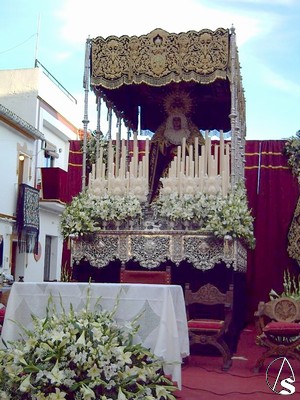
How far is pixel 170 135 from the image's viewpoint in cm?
866

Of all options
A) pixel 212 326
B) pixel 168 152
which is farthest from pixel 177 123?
pixel 212 326

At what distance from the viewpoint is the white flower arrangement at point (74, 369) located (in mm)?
3209

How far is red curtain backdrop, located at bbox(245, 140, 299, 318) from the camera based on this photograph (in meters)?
10.5

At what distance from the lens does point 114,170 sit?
27.0 ft

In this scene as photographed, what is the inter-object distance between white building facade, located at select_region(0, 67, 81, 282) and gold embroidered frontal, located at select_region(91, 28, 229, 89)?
859 cm

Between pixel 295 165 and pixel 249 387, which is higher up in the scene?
pixel 295 165

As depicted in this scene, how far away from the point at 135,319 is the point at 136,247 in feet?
10.7

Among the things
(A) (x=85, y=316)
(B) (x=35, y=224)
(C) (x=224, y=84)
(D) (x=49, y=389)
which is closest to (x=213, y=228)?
(C) (x=224, y=84)

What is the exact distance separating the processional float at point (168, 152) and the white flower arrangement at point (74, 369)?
3.49 metres

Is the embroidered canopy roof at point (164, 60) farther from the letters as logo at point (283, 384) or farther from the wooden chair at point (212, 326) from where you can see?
the letters as logo at point (283, 384)

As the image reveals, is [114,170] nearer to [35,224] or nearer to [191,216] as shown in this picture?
[191,216]

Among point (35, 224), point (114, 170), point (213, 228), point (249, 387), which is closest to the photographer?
point (249, 387)

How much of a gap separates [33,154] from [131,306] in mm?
15405

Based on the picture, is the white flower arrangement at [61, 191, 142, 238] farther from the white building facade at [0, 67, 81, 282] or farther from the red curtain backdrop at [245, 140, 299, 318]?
the white building facade at [0, 67, 81, 282]
